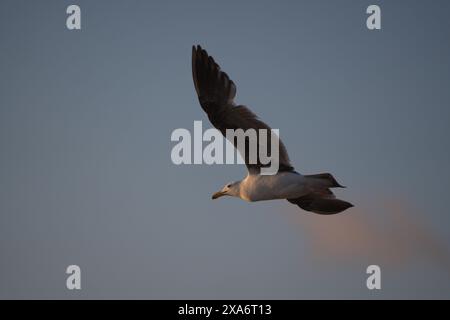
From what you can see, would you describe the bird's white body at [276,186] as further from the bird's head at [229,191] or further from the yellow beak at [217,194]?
the yellow beak at [217,194]

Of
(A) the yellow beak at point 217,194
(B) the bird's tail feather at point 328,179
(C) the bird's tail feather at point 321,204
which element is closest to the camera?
(B) the bird's tail feather at point 328,179

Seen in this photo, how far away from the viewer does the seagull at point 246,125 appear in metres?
16.1

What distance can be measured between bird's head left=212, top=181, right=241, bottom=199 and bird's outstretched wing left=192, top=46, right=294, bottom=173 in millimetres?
1220

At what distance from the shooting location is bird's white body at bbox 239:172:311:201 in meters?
16.3

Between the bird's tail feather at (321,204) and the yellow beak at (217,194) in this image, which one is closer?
the bird's tail feather at (321,204)

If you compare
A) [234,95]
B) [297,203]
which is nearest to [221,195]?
[297,203]

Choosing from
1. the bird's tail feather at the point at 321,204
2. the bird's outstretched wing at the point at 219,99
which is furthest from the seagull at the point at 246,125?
the bird's tail feather at the point at 321,204

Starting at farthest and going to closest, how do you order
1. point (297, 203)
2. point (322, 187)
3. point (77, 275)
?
point (77, 275)
point (297, 203)
point (322, 187)

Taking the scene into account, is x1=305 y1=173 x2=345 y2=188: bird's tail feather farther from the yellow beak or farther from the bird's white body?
the yellow beak

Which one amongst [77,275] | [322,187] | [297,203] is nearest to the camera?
[322,187]

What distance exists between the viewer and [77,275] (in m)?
20.8

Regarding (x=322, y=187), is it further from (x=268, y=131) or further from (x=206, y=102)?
(x=206, y=102)
